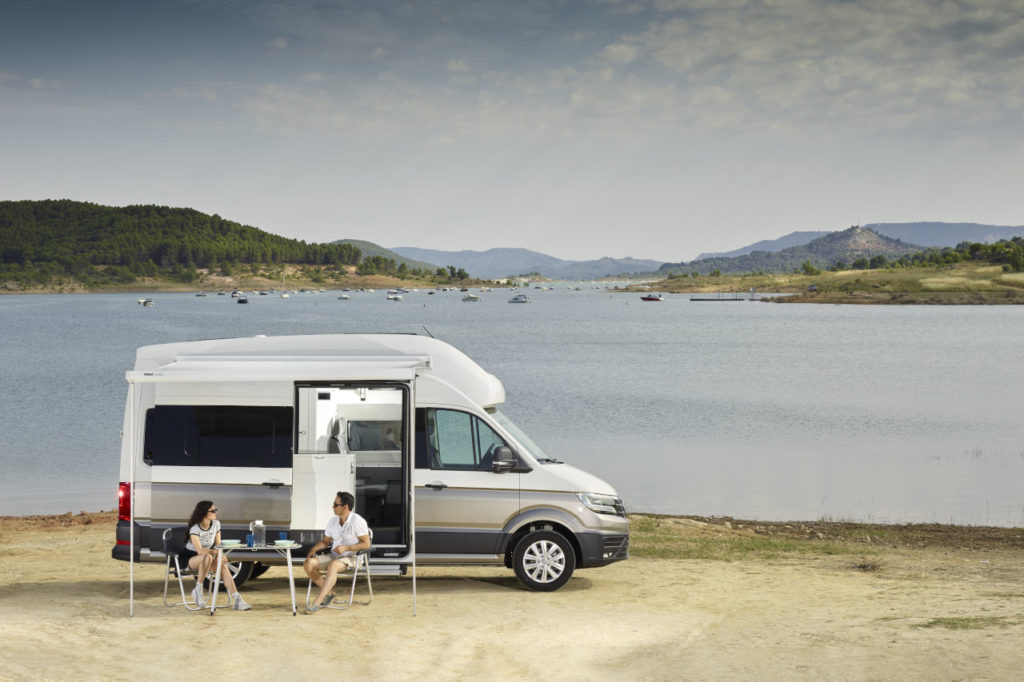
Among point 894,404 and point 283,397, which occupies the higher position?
point 283,397

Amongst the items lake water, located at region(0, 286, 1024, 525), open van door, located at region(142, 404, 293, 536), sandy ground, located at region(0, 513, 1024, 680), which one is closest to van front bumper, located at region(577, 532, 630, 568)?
sandy ground, located at region(0, 513, 1024, 680)

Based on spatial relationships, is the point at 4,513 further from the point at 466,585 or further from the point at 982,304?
the point at 982,304

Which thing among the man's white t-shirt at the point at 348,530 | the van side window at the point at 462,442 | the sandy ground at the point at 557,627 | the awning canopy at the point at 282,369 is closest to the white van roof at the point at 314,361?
the awning canopy at the point at 282,369

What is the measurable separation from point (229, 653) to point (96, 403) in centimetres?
4274

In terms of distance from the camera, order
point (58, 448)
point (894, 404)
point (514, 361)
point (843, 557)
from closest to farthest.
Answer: point (843, 557) → point (58, 448) → point (894, 404) → point (514, 361)

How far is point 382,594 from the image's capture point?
40.3ft

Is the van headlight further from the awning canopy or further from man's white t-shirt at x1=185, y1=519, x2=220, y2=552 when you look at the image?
man's white t-shirt at x1=185, y1=519, x2=220, y2=552

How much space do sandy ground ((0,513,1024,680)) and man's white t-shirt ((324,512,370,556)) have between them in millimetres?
748

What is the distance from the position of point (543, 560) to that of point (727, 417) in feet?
105

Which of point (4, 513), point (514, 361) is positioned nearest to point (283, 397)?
point (4, 513)

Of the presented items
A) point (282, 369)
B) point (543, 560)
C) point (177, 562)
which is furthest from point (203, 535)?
point (543, 560)

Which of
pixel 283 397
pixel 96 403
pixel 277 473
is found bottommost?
pixel 96 403

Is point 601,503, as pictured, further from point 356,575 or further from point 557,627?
point 356,575

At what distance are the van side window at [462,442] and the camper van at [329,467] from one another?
1 centimetres
